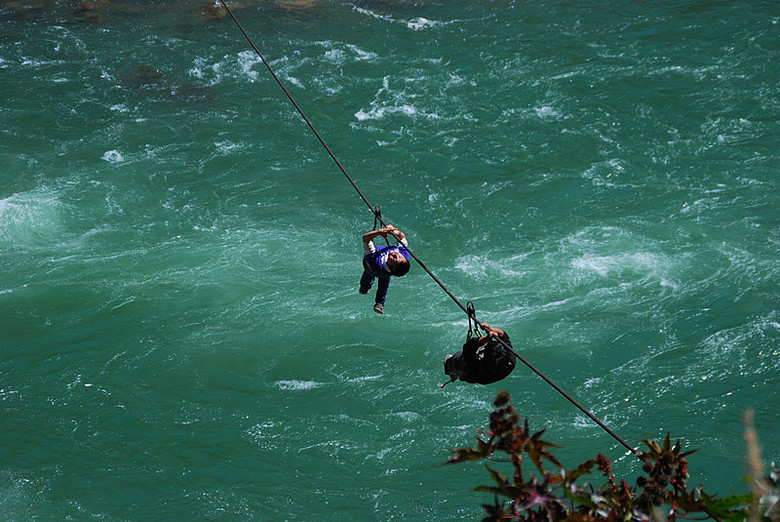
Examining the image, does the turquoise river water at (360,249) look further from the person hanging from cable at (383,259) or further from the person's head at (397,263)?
the person's head at (397,263)

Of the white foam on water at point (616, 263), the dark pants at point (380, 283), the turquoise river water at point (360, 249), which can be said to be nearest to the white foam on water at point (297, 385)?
the turquoise river water at point (360, 249)

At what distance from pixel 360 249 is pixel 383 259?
5285 millimetres

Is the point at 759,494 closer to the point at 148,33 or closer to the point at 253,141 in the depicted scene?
the point at 253,141

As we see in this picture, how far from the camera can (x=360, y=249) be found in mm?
12391

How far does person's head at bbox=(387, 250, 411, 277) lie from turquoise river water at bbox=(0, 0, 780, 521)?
2830 millimetres

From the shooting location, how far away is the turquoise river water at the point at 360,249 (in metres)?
9.14

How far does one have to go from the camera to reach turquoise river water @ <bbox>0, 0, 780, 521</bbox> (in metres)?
9.14

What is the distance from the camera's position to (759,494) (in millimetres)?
2111

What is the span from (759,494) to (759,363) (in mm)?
8495

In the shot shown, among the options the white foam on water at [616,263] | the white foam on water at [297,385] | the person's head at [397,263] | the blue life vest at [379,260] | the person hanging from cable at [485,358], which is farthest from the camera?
the white foam on water at [616,263]

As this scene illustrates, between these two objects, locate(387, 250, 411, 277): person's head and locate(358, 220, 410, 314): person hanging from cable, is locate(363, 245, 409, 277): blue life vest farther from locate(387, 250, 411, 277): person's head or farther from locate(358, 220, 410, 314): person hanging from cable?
locate(387, 250, 411, 277): person's head

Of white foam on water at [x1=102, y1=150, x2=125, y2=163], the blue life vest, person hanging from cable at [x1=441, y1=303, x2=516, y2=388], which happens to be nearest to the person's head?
the blue life vest

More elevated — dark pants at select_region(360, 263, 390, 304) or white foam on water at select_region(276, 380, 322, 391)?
dark pants at select_region(360, 263, 390, 304)

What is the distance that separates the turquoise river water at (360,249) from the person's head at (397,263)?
2830 mm
